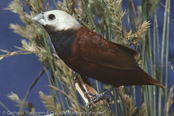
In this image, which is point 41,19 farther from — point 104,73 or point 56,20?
point 104,73

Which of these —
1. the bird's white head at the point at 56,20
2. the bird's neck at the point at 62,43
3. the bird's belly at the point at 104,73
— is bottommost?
the bird's belly at the point at 104,73

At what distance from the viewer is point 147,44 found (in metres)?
0.65

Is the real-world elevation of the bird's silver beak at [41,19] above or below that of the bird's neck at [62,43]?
above

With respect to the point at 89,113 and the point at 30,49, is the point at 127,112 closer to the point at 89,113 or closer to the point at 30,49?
the point at 89,113

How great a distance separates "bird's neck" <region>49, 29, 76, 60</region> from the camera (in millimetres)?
483

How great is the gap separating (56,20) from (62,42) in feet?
0.13

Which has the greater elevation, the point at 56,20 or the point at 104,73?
the point at 56,20

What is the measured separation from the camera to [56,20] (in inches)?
18.8

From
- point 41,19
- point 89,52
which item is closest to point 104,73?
point 89,52

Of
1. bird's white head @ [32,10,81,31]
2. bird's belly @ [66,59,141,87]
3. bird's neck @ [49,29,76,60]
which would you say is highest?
bird's white head @ [32,10,81,31]

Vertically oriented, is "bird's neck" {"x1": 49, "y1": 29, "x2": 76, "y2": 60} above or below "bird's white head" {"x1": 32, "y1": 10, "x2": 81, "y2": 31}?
below

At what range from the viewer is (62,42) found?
49 cm

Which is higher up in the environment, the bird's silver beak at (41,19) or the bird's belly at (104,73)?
the bird's silver beak at (41,19)

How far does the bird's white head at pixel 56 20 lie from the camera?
0.48m
